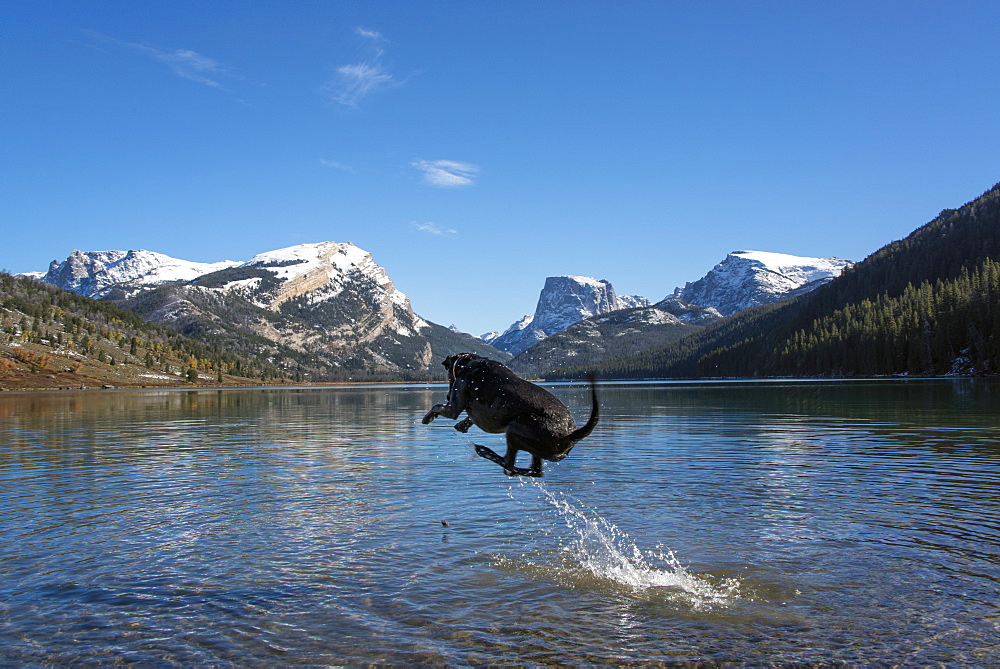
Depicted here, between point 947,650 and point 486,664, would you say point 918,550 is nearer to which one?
point 947,650

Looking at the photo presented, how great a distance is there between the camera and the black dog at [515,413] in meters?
13.7

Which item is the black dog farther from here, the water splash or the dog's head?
the water splash

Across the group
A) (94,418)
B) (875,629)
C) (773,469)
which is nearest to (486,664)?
(875,629)

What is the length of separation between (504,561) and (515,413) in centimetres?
348

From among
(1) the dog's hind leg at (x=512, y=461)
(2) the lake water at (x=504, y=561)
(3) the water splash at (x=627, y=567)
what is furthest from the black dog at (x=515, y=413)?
(2) the lake water at (x=504, y=561)

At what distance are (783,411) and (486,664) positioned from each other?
61.0 metres

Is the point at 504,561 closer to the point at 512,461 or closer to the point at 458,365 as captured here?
the point at 512,461

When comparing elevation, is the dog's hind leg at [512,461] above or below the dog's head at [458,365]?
below

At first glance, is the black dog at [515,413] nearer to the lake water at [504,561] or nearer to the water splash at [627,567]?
the water splash at [627,567]

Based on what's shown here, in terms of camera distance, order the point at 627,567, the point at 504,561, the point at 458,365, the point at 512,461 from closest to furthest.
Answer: the point at 627,567
the point at 512,461
the point at 504,561
the point at 458,365

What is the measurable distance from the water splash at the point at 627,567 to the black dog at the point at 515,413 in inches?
93.6

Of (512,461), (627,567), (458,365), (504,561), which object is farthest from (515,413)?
(627,567)

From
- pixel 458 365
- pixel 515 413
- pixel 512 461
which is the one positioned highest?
pixel 458 365

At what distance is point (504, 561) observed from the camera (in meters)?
15.0
